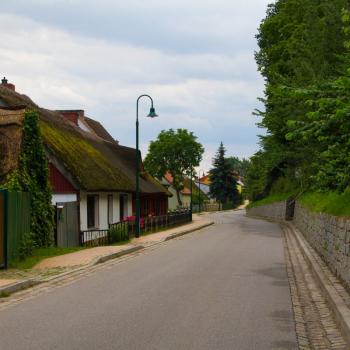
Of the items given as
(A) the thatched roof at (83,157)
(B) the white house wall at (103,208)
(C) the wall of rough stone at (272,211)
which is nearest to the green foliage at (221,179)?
(C) the wall of rough stone at (272,211)

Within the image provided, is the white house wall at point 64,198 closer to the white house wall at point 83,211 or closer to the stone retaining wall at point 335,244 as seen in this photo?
the white house wall at point 83,211

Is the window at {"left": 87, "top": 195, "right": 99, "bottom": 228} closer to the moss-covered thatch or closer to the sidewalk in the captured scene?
the moss-covered thatch

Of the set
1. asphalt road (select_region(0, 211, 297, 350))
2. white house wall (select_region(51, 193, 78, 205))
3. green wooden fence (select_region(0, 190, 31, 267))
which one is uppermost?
white house wall (select_region(51, 193, 78, 205))

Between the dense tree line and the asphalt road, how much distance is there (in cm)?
281

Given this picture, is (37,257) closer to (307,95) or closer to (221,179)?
(307,95)

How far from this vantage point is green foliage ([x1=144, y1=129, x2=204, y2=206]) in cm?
9138

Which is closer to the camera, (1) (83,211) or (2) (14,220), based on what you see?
(2) (14,220)

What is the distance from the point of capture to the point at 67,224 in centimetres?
2361

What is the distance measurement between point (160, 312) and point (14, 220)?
726cm

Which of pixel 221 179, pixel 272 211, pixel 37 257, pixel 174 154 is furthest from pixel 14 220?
pixel 221 179

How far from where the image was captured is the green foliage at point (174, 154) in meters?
91.4

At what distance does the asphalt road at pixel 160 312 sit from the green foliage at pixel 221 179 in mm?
93799

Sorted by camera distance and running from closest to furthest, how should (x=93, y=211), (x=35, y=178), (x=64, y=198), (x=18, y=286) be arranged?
(x=18, y=286) → (x=35, y=178) → (x=64, y=198) → (x=93, y=211)

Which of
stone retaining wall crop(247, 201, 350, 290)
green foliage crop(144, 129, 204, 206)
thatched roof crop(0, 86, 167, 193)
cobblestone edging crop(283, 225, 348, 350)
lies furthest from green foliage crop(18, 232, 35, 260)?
green foliage crop(144, 129, 204, 206)
